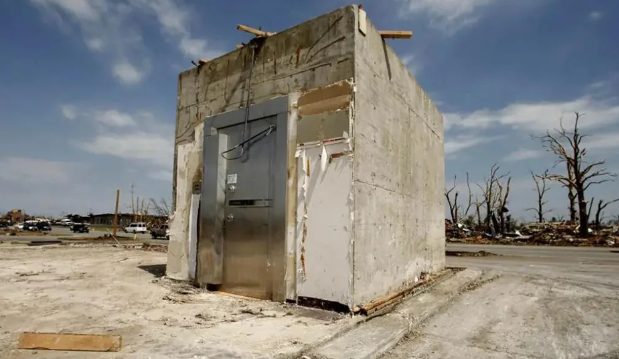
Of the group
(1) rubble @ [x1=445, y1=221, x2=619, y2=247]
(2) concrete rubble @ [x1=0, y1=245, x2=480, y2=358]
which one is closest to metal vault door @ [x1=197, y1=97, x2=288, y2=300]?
(2) concrete rubble @ [x1=0, y1=245, x2=480, y2=358]

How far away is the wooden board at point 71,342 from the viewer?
9.62ft

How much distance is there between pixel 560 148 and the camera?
30125mm

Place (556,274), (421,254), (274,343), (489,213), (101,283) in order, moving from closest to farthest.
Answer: (274,343) → (101,283) → (421,254) → (556,274) → (489,213)

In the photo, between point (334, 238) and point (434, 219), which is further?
point (434, 219)

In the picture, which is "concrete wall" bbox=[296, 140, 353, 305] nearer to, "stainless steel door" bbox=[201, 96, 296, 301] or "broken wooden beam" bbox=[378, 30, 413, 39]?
"stainless steel door" bbox=[201, 96, 296, 301]

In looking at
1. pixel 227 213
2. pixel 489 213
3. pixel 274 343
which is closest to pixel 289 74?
pixel 227 213

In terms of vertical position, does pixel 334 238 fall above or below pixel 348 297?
above

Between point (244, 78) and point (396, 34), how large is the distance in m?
2.36

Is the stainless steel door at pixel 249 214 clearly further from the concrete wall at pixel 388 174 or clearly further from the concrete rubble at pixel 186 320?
the concrete wall at pixel 388 174

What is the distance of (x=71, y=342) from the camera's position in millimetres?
3012

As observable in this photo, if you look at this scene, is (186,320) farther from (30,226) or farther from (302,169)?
(30,226)

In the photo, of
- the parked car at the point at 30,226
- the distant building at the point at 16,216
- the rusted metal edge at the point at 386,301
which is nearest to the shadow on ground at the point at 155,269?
the rusted metal edge at the point at 386,301

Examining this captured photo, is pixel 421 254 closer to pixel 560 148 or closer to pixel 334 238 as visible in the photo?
pixel 334 238

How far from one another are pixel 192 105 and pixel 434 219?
558 cm
